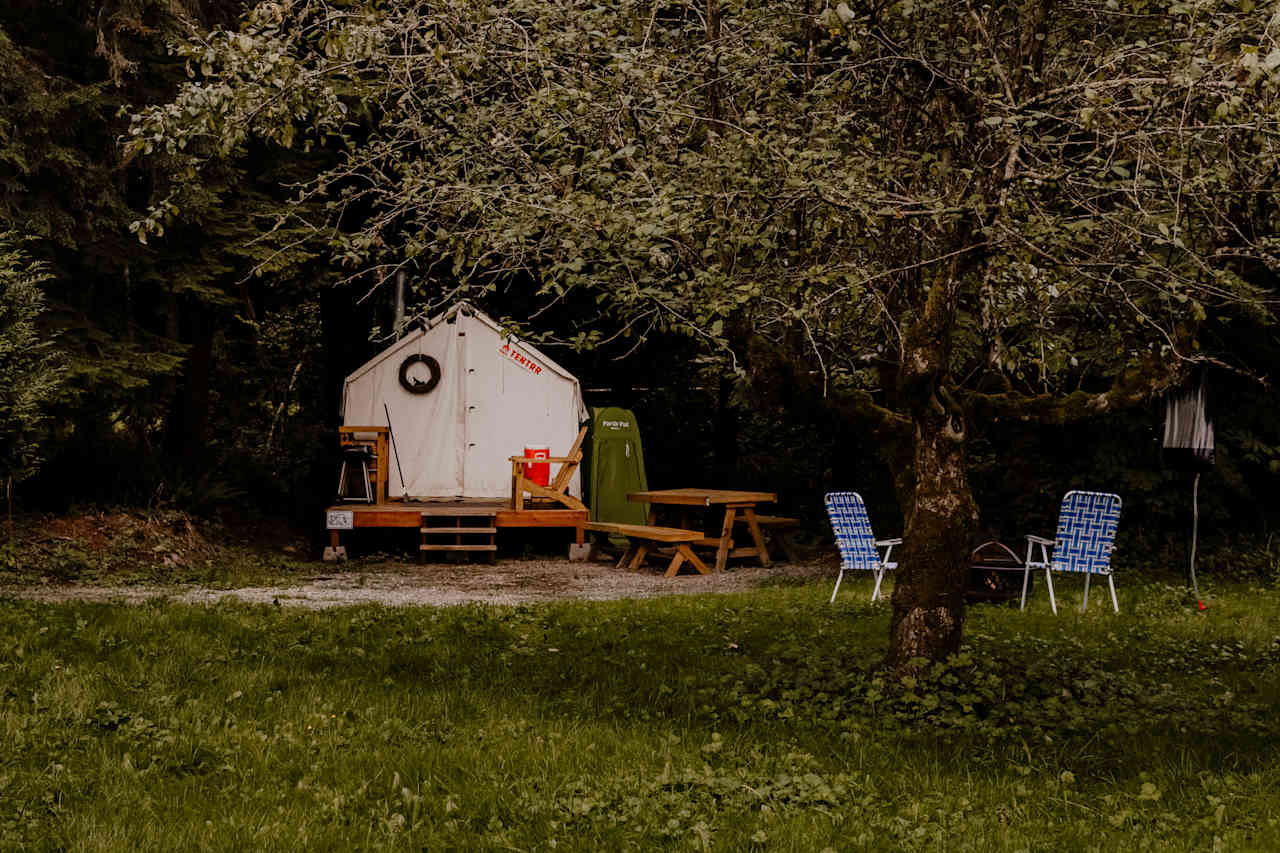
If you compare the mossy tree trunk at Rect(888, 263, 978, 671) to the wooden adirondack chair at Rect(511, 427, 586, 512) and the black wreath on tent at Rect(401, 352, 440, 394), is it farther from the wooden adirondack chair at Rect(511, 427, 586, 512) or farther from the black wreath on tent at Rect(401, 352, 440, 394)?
the black wreath on tent at Rect(401, 352, 440, 394)

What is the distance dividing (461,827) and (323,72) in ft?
10.4

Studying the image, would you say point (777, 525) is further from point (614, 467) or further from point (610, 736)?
point (610, 736)

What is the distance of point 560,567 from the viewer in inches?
510

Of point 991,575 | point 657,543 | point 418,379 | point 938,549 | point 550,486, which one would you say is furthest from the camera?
point 418,379

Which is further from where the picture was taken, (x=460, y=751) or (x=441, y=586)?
(x=441, y=586)

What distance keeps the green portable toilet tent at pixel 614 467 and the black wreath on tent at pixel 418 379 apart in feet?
6.51

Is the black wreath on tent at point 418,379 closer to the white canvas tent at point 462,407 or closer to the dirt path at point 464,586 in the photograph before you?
the white canvas tent at point 462,407

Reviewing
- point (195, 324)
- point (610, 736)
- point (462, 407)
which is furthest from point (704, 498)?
point (610, 736)

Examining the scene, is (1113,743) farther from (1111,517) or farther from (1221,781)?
(1111,517)

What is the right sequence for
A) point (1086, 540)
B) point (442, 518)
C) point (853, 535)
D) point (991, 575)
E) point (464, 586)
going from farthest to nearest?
point (442, 518), point (464, 586), point (853, 535), point (991, 575), point (1086, 540)

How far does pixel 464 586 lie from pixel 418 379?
4.33 meters

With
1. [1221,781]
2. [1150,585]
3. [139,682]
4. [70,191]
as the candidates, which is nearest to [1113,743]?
[1221,781]

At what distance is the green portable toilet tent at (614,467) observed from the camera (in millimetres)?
15172

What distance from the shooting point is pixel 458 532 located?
43.7 ft
